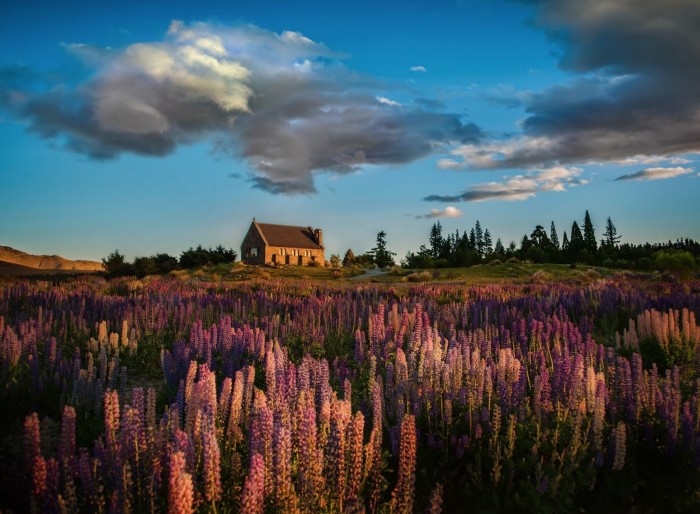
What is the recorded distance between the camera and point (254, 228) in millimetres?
86062

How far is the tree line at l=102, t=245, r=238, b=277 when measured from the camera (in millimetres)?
34781

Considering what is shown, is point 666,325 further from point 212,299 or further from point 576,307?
point 212,299

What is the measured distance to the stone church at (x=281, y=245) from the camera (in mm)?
82188

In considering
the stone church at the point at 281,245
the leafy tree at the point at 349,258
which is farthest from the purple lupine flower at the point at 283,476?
the stone church at the point at 281,245

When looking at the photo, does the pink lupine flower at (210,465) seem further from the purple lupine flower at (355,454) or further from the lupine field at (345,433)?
the purple lupine flower at (355,454)

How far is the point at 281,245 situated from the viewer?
276ft

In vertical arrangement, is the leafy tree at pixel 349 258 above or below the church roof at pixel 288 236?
below

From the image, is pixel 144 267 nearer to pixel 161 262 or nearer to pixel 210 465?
Answer: pixel 161 262

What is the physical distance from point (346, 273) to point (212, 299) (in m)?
21.9

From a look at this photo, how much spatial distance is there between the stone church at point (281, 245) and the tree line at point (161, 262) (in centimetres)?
2868

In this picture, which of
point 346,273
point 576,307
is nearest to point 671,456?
point 576,307

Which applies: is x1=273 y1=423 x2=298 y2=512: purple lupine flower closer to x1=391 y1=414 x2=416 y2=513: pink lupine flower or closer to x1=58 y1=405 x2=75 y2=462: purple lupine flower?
x1=391 y1=414 x2=416 y2=513: pink lupine flower

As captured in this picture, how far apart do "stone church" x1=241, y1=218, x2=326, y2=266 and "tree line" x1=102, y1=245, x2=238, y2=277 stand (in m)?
28.7

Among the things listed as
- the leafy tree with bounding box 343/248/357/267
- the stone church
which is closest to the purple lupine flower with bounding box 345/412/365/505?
the leafy tree with bounding box 343/248/357/267
